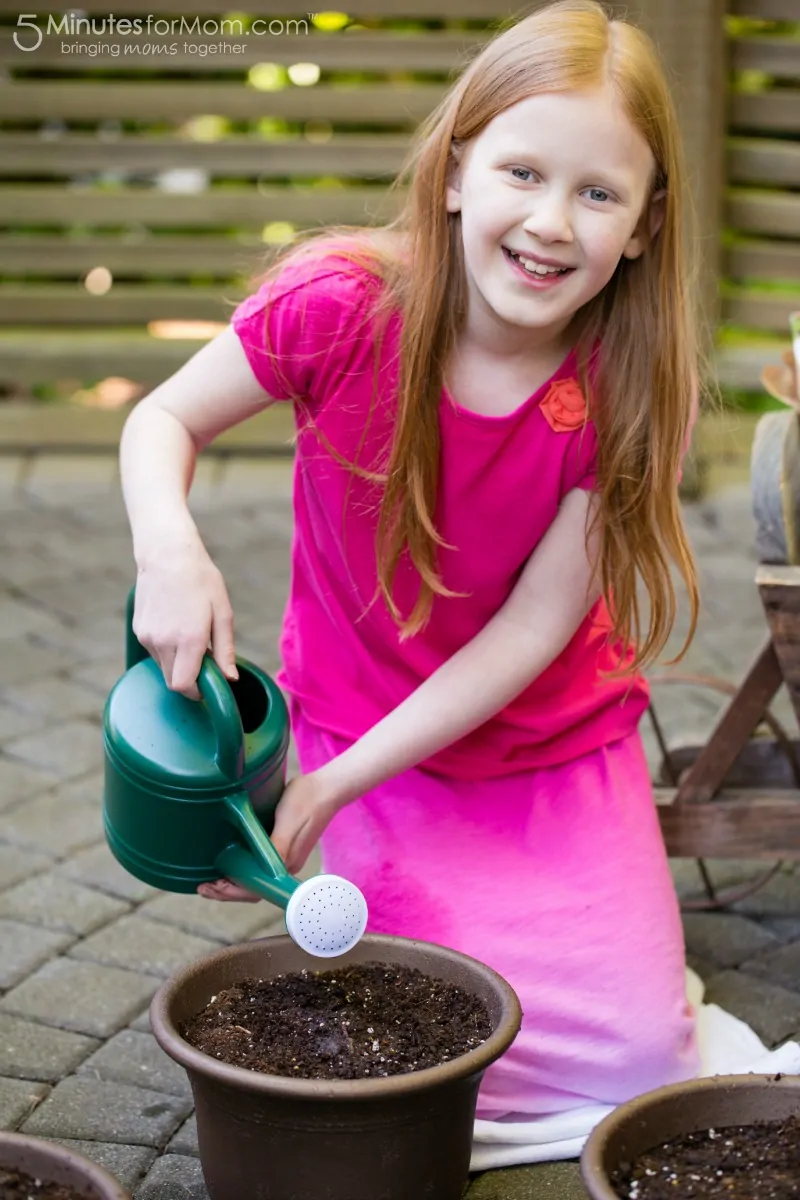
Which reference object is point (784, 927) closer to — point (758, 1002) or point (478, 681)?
point (758, 1002)

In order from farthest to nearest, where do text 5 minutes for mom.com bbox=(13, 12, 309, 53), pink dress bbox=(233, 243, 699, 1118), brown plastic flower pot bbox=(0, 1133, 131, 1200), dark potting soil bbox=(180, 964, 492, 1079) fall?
text 5 minutes for mom.com bbox=(13, 12, 309, 53) → pink dress bbox=(233, 243, 699, 1118) → dark potting soil bbox=(180, 964, 492, 1079) → brown plastic flower pot bbox=(0, 1133, 131, 1200)

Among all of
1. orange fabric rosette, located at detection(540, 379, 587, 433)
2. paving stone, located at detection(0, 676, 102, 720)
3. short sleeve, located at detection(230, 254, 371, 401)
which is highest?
short sleeve, located at detection(230, 254, 371, 401)

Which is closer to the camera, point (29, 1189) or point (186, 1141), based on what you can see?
point (29, 1189)

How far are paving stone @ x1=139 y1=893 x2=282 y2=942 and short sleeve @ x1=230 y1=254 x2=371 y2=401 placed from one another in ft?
2.96

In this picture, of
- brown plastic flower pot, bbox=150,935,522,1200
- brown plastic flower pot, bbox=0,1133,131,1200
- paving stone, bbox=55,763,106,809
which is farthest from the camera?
paving stone, bbox=55,763,106,809

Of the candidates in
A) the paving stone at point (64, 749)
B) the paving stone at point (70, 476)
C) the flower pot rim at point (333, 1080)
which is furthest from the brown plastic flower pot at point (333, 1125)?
the paving stone at point (70, 476)

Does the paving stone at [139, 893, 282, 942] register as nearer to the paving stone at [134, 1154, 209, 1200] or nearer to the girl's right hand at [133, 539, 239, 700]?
the paving stone at [134, 1154, 209, 1200]

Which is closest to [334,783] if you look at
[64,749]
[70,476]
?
[64,749]

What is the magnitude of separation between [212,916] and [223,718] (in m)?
0.96

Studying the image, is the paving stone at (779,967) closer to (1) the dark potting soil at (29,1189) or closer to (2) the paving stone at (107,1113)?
(2) the paving stone at (107,1113)

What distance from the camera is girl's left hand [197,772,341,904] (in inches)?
73.7

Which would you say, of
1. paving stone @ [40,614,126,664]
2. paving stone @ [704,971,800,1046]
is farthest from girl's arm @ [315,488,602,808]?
paving stone @ [40,614,126,664]

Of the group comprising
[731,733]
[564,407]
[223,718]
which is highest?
[564,407]

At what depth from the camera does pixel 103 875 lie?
2.72 m
